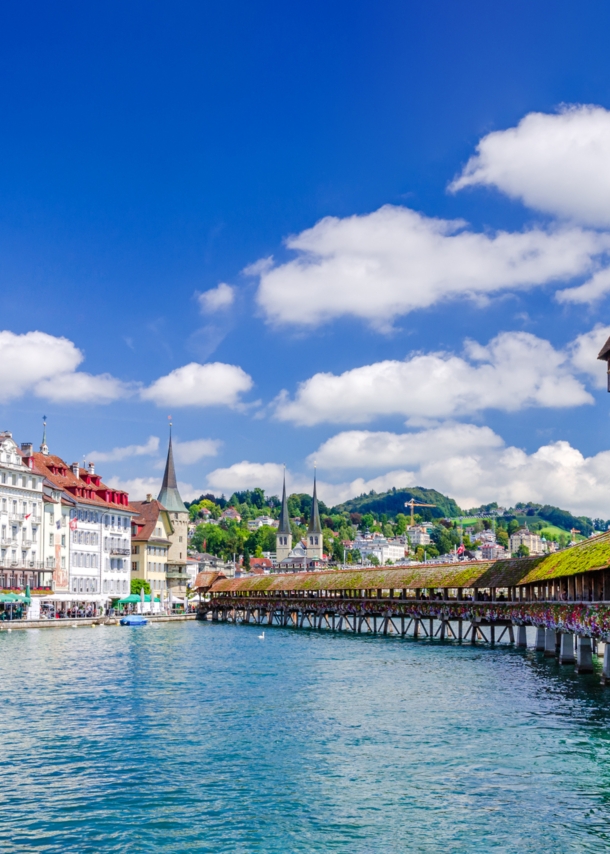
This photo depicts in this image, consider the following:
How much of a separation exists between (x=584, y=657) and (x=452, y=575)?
31922 millimetres

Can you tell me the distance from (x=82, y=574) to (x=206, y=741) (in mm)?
80477

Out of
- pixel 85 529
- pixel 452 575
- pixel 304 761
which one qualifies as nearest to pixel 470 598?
pixel 452 575

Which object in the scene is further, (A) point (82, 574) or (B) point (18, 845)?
(A) point (82, 574)

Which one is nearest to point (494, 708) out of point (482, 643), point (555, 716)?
point (555, 716)

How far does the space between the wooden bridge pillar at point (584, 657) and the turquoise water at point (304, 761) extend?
A: 1.55 metres

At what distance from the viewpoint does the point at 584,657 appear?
45250 mm

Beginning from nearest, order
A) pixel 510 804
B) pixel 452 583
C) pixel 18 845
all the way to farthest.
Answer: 1. pixel 18 845
2. pixel 510 804
3. pixel 452 583

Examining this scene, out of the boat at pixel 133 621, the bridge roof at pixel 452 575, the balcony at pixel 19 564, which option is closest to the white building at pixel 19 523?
the balcony at pixel 19 564

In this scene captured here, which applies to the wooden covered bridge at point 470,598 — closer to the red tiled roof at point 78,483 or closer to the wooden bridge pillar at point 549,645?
the wooden bridge pillar at point 549,645

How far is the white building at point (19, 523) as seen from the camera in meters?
91.9

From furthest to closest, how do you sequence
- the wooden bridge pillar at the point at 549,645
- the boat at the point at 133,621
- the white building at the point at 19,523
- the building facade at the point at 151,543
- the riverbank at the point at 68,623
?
the building facade at the point at 151,543, the boat at the point at 133,621, the white building at the point at 19,523, the riverbank at the point at 68,623, the wooden bridge pillar at the point at 549,645

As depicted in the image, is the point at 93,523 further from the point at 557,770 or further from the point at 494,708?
the point at 557,770

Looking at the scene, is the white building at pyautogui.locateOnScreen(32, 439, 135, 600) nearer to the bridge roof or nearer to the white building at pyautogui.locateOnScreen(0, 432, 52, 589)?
the white building at pyautogui.locateOnScreen(0, 432, 52, 589)

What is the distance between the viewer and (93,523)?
109m
